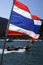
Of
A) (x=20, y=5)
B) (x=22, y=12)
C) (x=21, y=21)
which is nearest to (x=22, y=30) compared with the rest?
(x=21, y=21)

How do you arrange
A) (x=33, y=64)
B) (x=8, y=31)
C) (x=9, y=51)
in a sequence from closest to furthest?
(x=8, y=31), (x=33, y=64), (x=9, y=51)

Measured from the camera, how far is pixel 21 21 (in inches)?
601

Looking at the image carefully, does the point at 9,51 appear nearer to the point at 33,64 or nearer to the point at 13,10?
the point at 33,64

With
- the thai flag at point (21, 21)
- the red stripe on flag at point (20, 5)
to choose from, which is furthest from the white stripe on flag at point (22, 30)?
the red stripe on flag at point (20, 5)

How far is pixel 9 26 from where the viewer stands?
14.9 metres

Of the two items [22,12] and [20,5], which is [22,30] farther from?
[20,5]

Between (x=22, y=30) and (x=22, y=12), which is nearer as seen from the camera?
(x=22, y=30)

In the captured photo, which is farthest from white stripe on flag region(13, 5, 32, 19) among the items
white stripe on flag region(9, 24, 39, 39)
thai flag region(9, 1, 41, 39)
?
white stripe on flag region(9, 24, 39, 39)

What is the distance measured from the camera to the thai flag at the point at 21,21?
1502cm

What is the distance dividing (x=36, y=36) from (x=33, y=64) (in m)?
36.8

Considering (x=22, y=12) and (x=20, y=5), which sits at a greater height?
(x=20, y=5)

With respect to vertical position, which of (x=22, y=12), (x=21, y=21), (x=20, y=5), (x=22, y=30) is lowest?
(x=22, y=30)

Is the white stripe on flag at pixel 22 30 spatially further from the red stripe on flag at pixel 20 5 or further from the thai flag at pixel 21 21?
the red stripe on flag at pixel 20 5

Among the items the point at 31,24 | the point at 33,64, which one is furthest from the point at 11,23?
the point at 33,64
